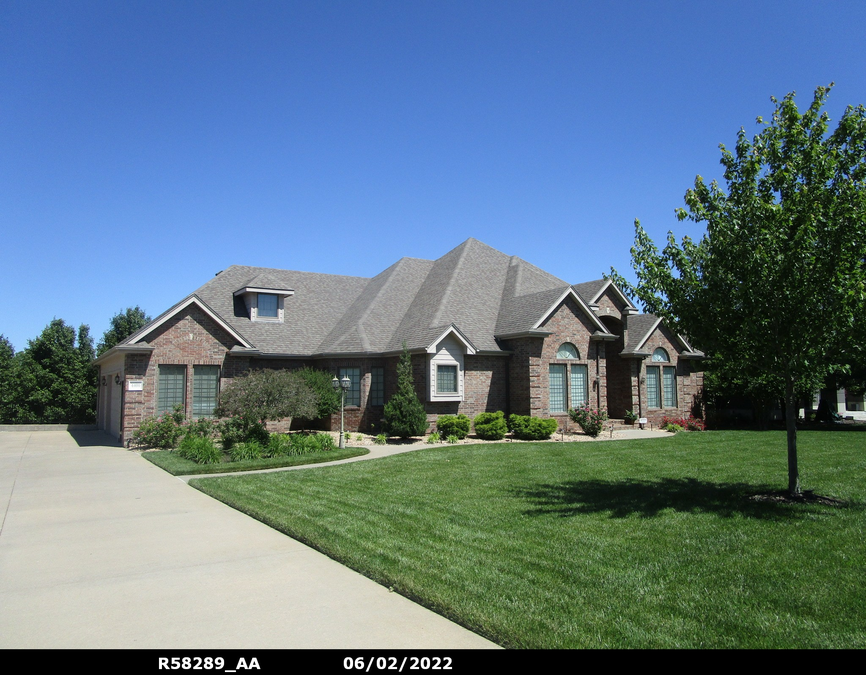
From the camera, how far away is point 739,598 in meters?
5.55

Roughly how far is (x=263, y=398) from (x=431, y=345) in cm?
730

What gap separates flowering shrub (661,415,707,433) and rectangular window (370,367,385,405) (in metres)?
13.4

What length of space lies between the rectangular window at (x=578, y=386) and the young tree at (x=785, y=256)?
45.2ft

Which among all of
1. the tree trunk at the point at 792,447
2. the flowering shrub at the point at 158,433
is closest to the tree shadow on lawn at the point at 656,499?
the tree trunk at the point at 792,447

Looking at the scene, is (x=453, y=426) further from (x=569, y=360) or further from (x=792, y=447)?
Result: (x=792, y=447)

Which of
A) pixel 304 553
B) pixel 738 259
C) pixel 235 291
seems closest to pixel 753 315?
pixel 738 259

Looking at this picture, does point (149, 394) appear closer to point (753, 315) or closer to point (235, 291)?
point (235, 291)

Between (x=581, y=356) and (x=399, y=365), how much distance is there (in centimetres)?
827

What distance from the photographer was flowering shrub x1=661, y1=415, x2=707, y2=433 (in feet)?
89.1

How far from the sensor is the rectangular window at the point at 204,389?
22.2 metres

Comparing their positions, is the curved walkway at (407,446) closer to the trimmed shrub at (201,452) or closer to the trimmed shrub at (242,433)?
the trimmed shrub at (201,452)

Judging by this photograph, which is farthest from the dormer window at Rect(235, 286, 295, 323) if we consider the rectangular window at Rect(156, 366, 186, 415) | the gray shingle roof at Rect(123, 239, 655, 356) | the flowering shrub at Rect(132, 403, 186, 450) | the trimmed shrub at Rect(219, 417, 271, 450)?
the trimmed shrub at Rect(219, 417, 271, 450)

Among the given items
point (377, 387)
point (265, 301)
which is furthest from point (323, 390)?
point (265, 301)

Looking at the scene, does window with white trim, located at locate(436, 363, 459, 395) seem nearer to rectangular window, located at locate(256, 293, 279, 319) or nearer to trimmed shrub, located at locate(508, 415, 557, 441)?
trimmed shrub, located at locate(508, 415, 557, 441)
